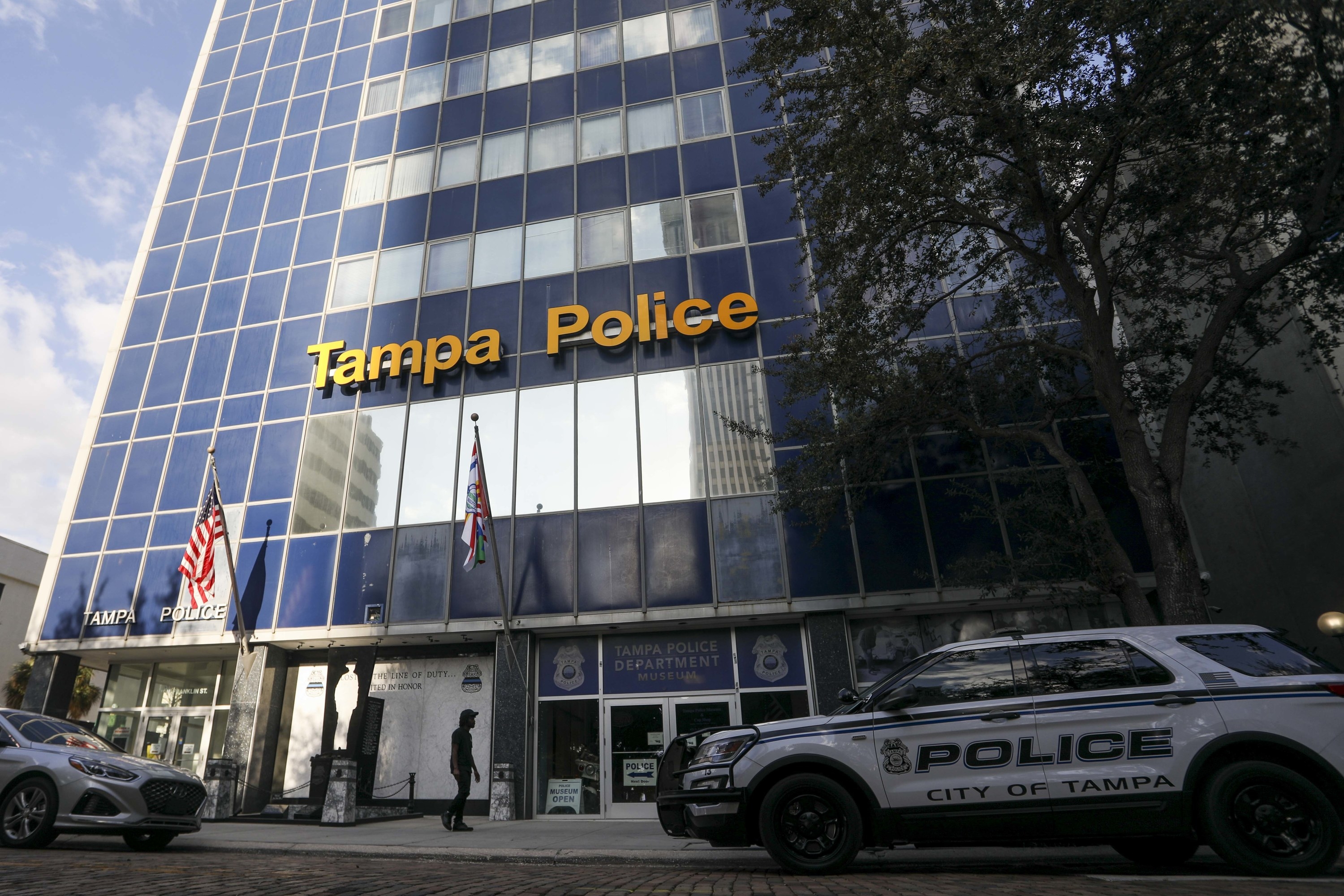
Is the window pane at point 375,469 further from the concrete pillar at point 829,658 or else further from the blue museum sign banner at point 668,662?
the concrete pillar at point 829,658

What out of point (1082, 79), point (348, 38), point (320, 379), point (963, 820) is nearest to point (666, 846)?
point (963, 820)

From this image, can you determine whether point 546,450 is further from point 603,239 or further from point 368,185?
point 368,185

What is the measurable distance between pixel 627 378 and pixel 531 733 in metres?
8.24

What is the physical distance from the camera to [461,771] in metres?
11.9

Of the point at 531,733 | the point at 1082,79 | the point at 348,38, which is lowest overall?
the point at 531,733

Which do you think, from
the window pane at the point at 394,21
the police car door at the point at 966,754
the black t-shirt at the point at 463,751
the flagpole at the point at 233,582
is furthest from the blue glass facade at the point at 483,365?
the police car door at the point at 966,754

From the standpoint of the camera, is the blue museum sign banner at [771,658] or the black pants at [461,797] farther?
the blue museum sign banner at [771,658]

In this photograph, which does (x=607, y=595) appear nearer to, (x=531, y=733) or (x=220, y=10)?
(x=531, y=733)

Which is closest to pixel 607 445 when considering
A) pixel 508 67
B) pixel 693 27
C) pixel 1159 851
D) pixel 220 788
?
pixel 220 788

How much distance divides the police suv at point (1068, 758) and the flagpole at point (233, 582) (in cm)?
1392

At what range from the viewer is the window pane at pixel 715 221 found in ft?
60.8

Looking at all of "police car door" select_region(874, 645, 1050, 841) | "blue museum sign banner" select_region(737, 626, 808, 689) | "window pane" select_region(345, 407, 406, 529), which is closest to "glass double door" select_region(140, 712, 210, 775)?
"window pane" select_region(345, 407, 406, 529)

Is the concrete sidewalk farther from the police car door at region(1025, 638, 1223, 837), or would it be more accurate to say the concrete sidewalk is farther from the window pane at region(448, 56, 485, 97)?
the window pane at region(448, 56, 485, 97)

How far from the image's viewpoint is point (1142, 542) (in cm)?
1434
